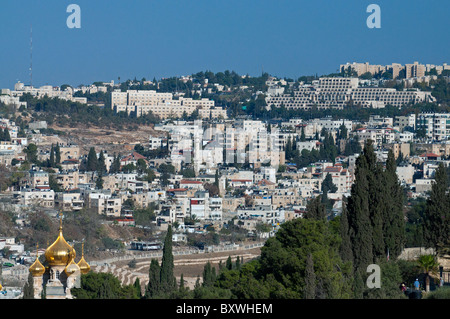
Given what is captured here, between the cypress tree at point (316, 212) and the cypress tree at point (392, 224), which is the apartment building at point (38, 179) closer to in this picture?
the cypress tree at point (392, 224)

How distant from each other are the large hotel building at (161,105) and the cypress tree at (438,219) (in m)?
58.9

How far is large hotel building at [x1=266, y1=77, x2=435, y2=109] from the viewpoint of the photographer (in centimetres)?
8506

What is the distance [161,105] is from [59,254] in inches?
2544

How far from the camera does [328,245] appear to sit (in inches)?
716

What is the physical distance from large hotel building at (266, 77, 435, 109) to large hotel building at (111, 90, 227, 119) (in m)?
7.14

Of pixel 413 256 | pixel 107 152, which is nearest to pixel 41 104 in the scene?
pixel 107 152

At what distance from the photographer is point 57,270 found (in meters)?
17.4

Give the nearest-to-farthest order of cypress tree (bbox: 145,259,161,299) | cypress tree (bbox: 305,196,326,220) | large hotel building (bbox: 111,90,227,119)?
cypress tree (bbox: 305,196,326,220), cypress tree (bbox: 145,259,161,299), large hotel building (bbox: 111,90,227,119)

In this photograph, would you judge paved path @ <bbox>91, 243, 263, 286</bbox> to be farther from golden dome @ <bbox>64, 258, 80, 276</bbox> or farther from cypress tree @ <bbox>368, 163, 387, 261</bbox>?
golden dome @ <bbox>64, 258, 80, 276</bbox>

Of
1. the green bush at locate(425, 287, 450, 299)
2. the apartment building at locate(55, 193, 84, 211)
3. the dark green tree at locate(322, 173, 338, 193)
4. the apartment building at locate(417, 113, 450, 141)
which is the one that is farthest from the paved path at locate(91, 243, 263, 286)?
the apartment building at locate(417, 113, 450, 141)

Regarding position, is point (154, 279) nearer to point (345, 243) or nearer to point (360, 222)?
point (360, 222)

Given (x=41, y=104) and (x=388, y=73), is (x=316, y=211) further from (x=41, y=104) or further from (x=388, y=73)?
(x=388, y=73)

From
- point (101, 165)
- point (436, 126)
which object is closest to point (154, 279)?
point (101, 165)
